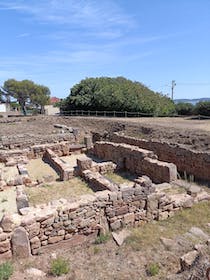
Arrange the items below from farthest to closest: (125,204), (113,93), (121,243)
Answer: (113,93), (125,204), (121,243)

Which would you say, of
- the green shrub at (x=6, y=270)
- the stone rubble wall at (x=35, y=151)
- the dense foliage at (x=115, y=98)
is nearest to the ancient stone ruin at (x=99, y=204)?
the green shrub at (x=6, y=270)

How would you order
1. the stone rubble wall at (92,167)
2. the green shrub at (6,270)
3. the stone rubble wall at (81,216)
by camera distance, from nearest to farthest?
the green shrub at (6,270), the stone rubble wall at (81,216), the stone rubble wall at (92,167)

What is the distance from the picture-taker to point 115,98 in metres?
39.1

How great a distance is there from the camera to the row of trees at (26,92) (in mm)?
53656

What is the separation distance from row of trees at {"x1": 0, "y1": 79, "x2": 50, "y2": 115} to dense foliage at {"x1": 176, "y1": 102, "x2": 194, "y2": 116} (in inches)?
1057

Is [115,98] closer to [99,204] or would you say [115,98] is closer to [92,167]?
[92,167]

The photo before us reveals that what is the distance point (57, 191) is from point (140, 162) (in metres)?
4.55

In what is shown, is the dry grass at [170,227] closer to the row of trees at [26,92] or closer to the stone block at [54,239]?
the stone block at [54,239]

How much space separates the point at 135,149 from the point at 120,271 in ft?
30.3

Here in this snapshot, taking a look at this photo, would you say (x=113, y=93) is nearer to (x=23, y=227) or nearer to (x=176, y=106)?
(x=176, y=106)

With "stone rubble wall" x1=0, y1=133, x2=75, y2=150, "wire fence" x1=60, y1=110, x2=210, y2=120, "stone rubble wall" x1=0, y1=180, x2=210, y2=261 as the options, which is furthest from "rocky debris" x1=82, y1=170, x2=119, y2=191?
"wire fence" x1=60, y1=110, x2=210, y2=120

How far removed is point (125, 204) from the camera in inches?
329

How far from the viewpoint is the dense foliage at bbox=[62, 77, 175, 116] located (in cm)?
3825

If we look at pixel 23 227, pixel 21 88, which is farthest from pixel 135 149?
pixel 21 88
